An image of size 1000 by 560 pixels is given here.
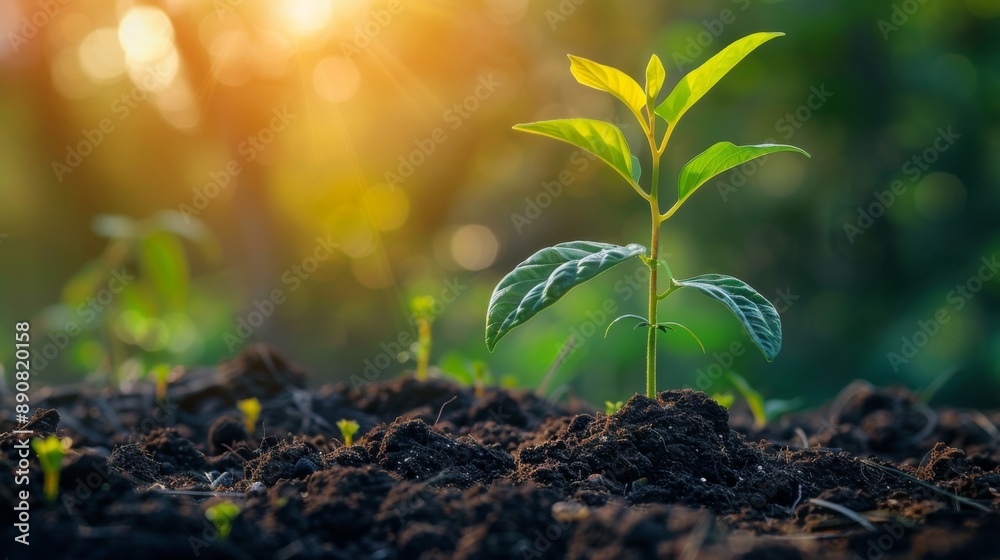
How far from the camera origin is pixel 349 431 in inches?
62.2

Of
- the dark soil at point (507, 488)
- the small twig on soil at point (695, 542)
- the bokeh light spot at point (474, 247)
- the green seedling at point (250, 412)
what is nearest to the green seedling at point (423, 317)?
the dark soil at point (507, 488)

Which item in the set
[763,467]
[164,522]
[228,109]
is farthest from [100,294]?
[228,109]

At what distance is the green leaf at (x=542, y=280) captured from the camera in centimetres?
121

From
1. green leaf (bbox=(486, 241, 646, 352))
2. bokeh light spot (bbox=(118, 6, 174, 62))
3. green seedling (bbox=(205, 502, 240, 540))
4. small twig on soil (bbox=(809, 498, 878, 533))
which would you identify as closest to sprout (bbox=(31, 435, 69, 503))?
green seedling (bbox=(205, 502, 240, 540))

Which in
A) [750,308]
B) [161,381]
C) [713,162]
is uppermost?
[713,162]

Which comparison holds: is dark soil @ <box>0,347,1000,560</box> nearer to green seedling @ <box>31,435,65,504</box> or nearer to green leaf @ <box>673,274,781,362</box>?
green seedling @ <box>31,435,65,504</box>

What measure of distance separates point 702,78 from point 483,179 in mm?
4931

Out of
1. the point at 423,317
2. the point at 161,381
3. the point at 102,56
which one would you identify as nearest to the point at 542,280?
the point at 423,317

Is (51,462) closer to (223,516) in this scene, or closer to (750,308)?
(223,516)

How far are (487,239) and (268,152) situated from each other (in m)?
1.84

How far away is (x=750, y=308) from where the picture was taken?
1.29 m

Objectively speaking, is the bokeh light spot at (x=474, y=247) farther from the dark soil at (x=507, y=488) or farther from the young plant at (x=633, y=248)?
the young plant at (x=633, y=248)

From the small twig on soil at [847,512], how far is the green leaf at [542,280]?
1.55ft

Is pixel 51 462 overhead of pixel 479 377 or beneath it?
overhead
